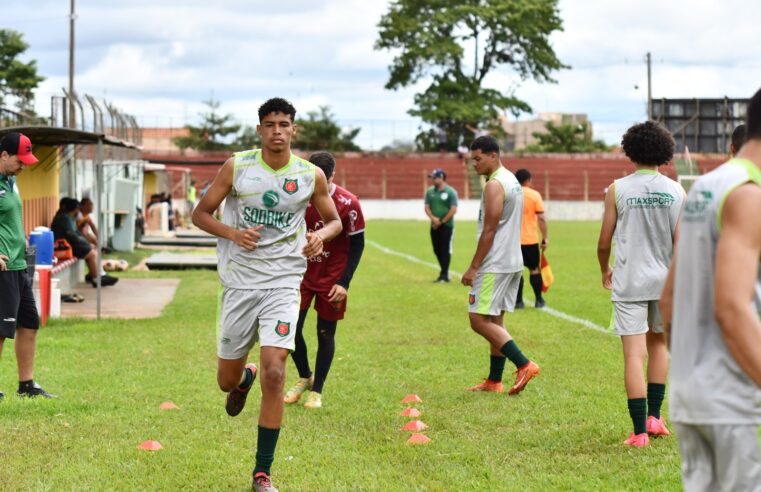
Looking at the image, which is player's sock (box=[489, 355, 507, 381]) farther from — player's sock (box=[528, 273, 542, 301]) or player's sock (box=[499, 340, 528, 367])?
player's sock (box=[528, 273, 542, 301])

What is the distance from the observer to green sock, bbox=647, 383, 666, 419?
7.12 metres

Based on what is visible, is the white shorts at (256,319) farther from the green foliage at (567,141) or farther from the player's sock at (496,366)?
the green foliage at (567,141)

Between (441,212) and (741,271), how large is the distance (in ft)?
55.0

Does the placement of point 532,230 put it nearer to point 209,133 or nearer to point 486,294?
point 486,294

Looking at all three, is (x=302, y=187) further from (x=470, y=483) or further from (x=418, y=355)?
(x=418, y=355)

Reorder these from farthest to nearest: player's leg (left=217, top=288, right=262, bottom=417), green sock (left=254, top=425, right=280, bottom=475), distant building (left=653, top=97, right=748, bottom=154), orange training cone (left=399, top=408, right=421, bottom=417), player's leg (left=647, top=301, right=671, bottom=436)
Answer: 1. distant building (left=653, top=97, right=748, bottom=154)
2. orange training cone (left=399, top=408, right=421, bottom=417)
3. player's leg (left=647, top=301, right=671, bottom=436)
4. player's leg (left=217, top=288, right=262, bottom=417)
5. green sock (left=254, top=425, right=280, bottom=475)

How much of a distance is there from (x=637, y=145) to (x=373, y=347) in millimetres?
5546

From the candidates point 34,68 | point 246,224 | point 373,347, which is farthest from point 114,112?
point 34,68

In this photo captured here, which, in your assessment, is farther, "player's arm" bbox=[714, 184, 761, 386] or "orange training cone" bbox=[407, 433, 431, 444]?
"orange training cone" bbox=[407, 433, 431, 444]

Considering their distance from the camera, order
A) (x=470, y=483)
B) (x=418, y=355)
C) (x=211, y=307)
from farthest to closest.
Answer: (x=211, y=307) < (x=418, y=355) < (x=470, y=483)

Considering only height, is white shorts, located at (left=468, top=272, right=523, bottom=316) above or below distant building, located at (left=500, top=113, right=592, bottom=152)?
below

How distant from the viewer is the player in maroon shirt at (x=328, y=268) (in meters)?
8.30

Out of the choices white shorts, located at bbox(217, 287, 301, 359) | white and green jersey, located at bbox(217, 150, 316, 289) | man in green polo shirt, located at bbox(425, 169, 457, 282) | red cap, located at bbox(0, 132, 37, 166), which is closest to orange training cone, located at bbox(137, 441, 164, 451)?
white shorts, located at bbox(217, 287, 301, 359)

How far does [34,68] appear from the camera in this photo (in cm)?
5538
